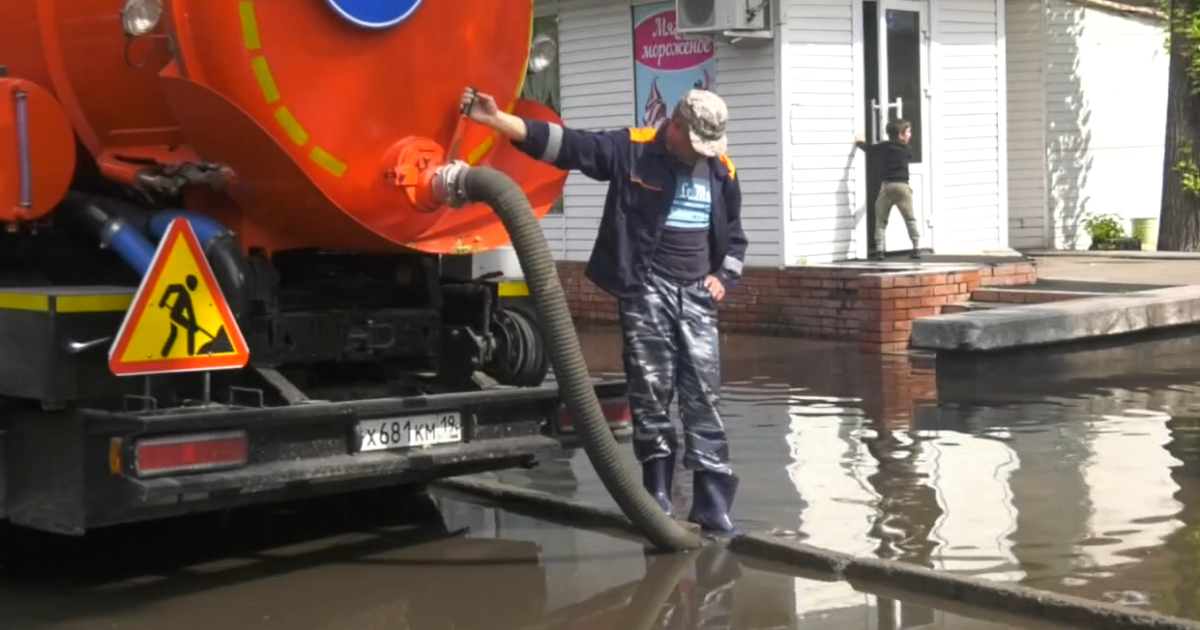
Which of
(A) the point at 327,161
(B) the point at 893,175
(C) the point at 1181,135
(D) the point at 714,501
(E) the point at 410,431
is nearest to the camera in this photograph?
(A) the point at 327,161

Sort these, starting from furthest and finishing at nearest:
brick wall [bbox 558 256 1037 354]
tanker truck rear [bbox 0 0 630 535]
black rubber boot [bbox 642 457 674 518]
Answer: brick wall [bbox 558 256 1037 354], black rubber boot [bbox 642 457 674 518], tanker truck rear [bbox 0 0 630 535]

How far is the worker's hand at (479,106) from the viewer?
6.68 meters

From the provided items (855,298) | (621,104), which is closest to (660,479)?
(855,298)

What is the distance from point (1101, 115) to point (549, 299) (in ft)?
44.7

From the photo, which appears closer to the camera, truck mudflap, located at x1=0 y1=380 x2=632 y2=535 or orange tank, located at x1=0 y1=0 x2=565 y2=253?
truck mudflap, located at x1=0 y1=380 x2=632 y2=535

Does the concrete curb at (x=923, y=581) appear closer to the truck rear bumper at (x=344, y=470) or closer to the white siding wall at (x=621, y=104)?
the truck rear bumper at (x=344, y=470)

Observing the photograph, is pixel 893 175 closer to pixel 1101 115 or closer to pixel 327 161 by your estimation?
pixel 1101 115

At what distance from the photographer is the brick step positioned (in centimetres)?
1270

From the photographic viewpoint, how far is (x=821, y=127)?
14438mm

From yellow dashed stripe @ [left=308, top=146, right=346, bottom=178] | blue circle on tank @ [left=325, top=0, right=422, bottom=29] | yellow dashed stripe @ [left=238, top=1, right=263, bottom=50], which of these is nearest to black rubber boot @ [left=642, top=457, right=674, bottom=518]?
yellow dashed stripe @ [left=308, top=146, right=346, bottom=178]

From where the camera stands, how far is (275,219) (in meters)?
6.48

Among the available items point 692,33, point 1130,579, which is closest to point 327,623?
point 1130,579

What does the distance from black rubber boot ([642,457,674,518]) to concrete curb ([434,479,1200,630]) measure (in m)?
0.20

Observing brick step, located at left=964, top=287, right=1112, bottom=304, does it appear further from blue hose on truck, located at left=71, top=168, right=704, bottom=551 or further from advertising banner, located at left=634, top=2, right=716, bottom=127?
blue hose on truck, located at left=71, top=168, right=704, bottom=551
